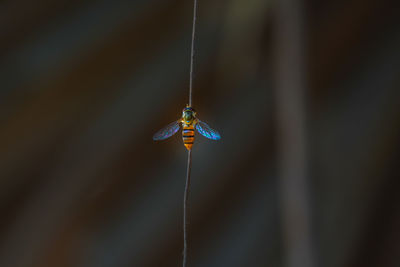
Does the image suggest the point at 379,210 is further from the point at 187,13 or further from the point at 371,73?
the point at 187,13

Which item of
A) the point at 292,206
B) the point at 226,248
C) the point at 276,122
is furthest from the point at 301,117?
the point at 226,248

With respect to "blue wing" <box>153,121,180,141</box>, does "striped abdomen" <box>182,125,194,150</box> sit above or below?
below

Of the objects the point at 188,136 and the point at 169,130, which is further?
the point at 169,130

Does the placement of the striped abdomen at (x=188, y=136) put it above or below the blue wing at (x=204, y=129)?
below

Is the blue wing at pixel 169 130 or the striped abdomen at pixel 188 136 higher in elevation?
the blue wing at pixel 169 130

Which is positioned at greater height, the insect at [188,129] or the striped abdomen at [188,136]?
the insect at [188,129]

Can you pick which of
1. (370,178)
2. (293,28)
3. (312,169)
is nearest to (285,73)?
(293,28)

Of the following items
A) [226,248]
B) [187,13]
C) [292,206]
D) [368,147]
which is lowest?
[226,248]

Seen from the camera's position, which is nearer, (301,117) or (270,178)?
(301,117)

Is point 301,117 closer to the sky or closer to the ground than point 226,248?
closer to the sky

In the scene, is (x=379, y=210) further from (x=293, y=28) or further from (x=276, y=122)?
(x=293, y=28)
